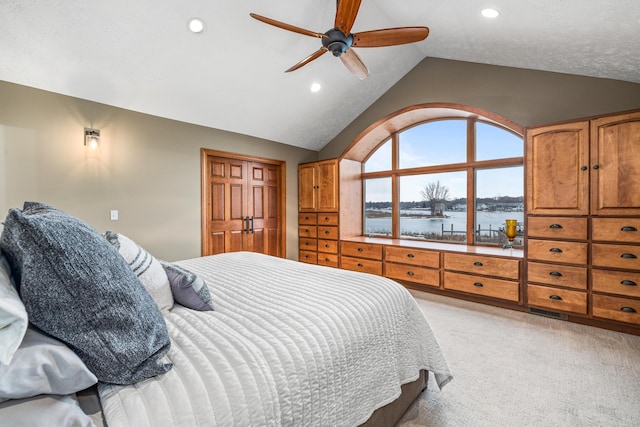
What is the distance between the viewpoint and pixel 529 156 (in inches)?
121

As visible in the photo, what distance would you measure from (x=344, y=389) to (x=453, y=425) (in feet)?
2.94

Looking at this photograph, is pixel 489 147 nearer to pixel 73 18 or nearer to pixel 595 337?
pixel 595 337

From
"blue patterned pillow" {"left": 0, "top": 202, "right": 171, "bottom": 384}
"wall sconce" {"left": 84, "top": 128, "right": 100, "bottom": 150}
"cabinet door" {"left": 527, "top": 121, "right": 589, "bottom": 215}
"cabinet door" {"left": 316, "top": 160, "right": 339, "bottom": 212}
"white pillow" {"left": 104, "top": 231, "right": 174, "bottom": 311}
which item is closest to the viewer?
"blue patterned pillow" {"left": 0, "top": 202, "right": 171, "bottom": 384}

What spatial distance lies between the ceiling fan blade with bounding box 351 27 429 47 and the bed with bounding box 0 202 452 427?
76.2 inches

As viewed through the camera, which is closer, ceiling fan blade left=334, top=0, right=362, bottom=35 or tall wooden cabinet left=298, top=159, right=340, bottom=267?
ceiling fan blade left=334, top=0, right=362, bottom=35

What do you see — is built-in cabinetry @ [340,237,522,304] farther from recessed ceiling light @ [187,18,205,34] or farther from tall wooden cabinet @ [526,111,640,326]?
recessed ceiling light @ [187,18,205,34]

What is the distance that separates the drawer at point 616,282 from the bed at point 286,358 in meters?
2.11

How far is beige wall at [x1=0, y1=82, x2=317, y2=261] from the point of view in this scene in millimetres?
2738

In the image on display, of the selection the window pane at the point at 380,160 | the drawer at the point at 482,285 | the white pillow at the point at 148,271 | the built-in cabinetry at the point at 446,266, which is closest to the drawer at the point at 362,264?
the built-in cabinetry at the point at 446,266

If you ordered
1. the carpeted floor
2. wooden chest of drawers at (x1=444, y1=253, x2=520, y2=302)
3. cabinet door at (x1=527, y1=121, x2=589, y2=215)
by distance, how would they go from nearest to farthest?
the carpeted floor, cabinet door at (x1=527, y1=121, x2=589, y2=215), wooden chest of drawers at (x1=444, y1=253, x2=520, y2=302)

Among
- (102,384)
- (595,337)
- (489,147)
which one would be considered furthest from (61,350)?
(489,147)

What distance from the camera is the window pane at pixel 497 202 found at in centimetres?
372

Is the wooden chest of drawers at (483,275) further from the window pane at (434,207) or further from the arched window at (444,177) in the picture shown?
the window pane at (434,207)

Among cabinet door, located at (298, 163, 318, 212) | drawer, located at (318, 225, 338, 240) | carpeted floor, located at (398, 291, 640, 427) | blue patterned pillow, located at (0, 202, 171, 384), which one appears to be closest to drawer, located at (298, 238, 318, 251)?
drawer, located at (318, 225, 338, 240)
